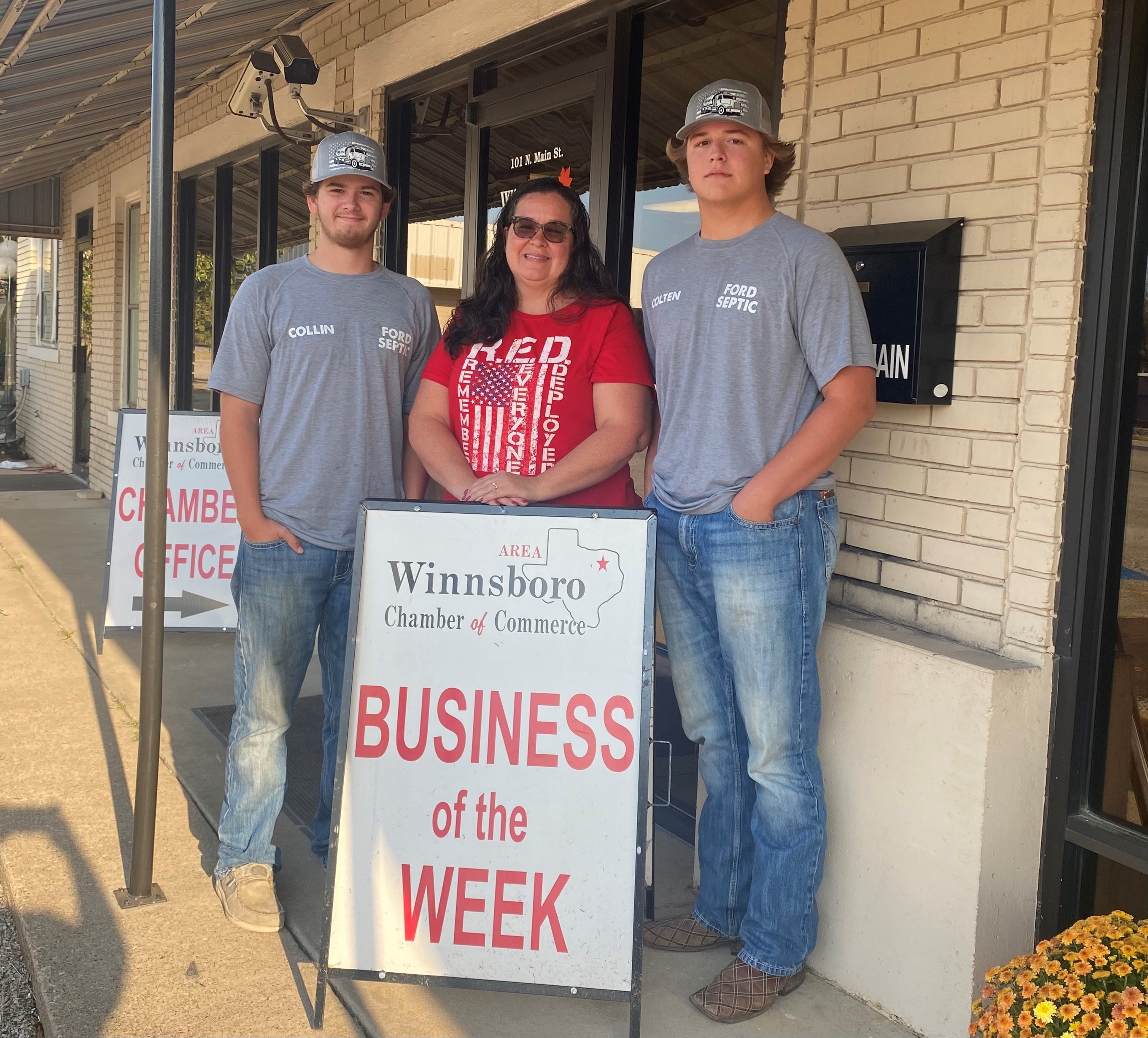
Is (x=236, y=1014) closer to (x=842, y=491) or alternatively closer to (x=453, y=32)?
(x=842, y=491)

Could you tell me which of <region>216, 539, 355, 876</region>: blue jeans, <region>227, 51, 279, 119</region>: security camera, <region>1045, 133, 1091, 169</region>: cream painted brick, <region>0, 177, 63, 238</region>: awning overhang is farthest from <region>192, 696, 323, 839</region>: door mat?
<region>0, 177, 63, 238</region>: awning overhang

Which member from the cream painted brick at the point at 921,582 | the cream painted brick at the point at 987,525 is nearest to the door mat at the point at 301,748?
the cream painted brick at the point at 921,582

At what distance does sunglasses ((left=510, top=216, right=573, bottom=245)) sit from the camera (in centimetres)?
283

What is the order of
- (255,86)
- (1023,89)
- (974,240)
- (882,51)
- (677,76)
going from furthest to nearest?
1. (255,86)
2. (677,76)
3. (882,51)
4. (974,240)
5. (1023,89)

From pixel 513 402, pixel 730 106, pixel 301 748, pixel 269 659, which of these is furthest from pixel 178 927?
pixel 730 106

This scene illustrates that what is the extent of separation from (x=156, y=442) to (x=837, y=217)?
1.83m

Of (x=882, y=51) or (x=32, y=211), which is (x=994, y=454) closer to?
(x=882, y=51)

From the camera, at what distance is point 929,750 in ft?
8.63

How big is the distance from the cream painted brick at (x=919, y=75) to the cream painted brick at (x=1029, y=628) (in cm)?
122

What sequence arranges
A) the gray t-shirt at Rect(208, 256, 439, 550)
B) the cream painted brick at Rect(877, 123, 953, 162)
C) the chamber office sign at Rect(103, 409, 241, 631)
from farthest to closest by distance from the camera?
the chamber office sign at Rect(103, 409, 241, 631) → the gray t-shirt at Rect(208, 256, 439, 550) → the cream painted brick at Rect(877, 123, 953, 162)

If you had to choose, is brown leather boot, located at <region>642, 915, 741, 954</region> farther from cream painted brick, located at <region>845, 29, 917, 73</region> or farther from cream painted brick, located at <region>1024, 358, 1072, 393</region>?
cream painted brick, located at <region>845, 29, 917, 73</region>

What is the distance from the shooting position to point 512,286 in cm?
294

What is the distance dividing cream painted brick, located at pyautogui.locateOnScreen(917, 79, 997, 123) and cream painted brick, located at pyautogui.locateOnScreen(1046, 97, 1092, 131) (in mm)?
153

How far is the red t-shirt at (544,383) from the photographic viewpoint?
2.82m
